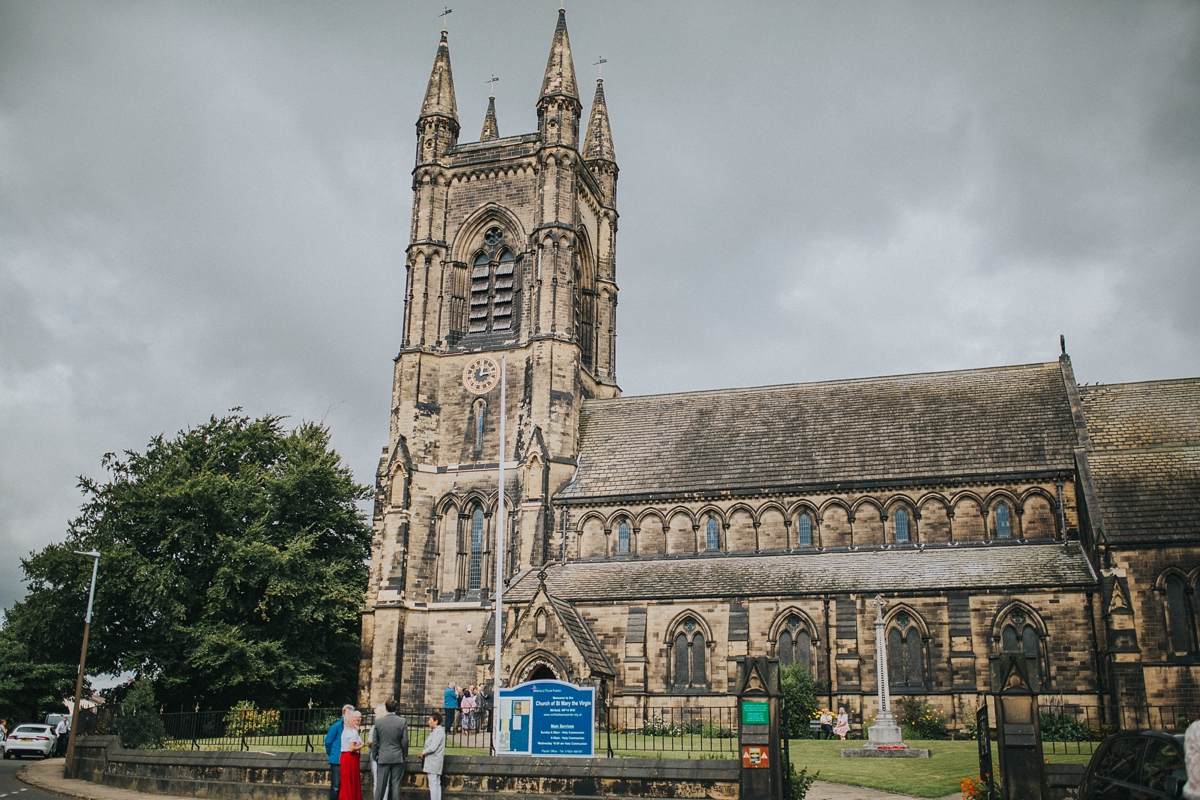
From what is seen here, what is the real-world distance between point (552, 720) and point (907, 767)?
861cm

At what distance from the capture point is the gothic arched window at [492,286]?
45.6m

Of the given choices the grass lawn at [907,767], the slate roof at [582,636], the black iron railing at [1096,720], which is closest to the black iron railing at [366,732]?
the slate roof at [582,636]

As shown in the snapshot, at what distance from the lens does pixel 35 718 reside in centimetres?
4838

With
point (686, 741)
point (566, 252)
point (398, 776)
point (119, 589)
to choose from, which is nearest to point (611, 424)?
point (566, 252)

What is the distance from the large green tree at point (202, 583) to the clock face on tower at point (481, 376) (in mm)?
7818

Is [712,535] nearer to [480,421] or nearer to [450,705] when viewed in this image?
[480,421]

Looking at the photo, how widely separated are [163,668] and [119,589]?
421 centimetres

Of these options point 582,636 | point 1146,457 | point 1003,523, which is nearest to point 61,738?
point 582,636

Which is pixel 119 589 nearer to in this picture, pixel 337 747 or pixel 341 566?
pixel 341 566

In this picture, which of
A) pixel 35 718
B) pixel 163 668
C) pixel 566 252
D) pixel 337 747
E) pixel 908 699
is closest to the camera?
pixel 337 747

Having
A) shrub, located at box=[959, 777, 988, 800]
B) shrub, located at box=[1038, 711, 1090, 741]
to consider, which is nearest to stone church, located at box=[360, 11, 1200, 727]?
shrub, located at box=[1038, 711, 1090, 741]

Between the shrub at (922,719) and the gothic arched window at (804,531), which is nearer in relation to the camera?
the shrub at (922,719)

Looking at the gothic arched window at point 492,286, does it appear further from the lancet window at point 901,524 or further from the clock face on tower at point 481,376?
the lancet window at point 901,524

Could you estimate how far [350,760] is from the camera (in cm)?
1653
